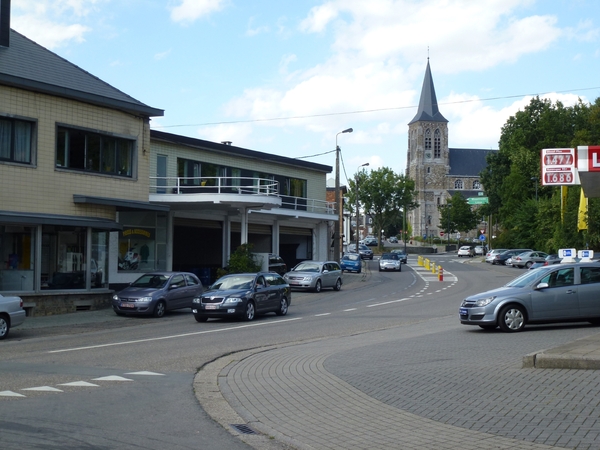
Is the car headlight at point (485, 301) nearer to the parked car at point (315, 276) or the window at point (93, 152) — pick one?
the window at point (93, 152)

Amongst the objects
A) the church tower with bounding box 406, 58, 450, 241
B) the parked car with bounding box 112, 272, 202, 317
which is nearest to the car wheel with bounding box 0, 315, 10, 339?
the parked car with bounding box 112, 272, 202, 317

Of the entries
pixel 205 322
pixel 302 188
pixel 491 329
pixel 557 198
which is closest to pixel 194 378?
pixel 491 329

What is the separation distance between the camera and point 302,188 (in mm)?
50750

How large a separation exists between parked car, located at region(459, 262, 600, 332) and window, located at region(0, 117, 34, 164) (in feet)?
50.1

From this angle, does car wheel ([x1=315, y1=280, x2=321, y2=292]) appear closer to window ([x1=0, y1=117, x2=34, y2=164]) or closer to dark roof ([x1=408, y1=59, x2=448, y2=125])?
window ([x1=0, y1=117, x2=34, y2=164])

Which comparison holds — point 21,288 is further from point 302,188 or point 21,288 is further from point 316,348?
point 302,188

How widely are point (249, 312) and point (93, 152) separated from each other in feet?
30.0

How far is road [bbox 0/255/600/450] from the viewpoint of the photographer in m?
7.83

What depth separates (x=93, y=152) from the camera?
27312 mm

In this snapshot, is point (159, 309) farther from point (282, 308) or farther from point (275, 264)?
point (275, 264)

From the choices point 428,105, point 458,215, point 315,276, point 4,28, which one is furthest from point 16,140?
point 428,105

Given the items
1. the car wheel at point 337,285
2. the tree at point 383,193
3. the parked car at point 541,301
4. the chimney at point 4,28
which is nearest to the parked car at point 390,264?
the car wheel at point 337,285

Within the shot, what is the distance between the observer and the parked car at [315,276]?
37.3 m

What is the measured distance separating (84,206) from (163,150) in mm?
11189
